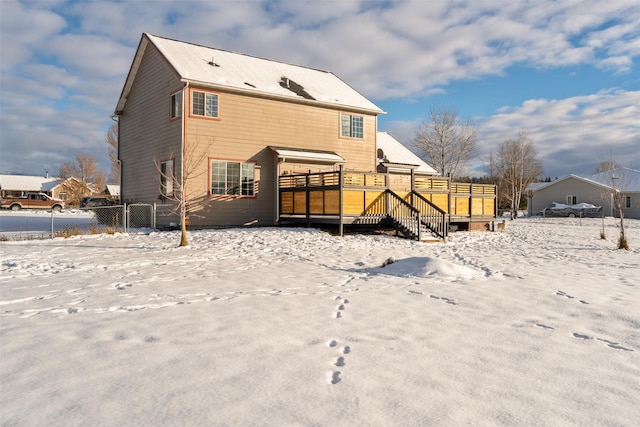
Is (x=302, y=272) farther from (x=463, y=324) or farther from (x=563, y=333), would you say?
(x=563, y=333)

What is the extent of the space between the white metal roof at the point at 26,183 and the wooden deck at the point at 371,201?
218 feet

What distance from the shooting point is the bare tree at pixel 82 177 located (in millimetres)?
59688

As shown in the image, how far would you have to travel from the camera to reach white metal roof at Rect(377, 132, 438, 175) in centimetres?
2964

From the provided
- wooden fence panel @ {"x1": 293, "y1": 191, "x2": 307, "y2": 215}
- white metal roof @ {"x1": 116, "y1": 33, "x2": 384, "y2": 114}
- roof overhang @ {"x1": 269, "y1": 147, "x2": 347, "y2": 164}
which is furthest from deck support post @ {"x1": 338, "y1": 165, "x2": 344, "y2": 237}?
white metal roof @ {"x1": 116, "y1": 33, "x2": 384, "y2": 114}

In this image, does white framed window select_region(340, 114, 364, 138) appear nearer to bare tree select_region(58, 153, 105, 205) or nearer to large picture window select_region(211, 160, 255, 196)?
large picture window select_region(211, 160, 255, 196)

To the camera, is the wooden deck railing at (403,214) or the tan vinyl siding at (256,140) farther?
the tan vinyl siding at (256,140)

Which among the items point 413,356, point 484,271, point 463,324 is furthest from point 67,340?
point 484,271

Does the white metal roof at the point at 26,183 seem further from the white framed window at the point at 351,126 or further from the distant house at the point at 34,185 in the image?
the white framed window at the point at 351,126

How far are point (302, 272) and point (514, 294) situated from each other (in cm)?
405

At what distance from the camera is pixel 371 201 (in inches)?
667

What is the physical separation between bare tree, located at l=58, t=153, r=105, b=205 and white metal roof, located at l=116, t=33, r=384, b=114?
42.9 metres

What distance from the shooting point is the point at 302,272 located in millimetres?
9039

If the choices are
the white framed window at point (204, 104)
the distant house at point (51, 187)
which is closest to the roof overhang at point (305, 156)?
the white framed window at point (204, 104)

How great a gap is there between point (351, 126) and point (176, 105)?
864 centimetres
